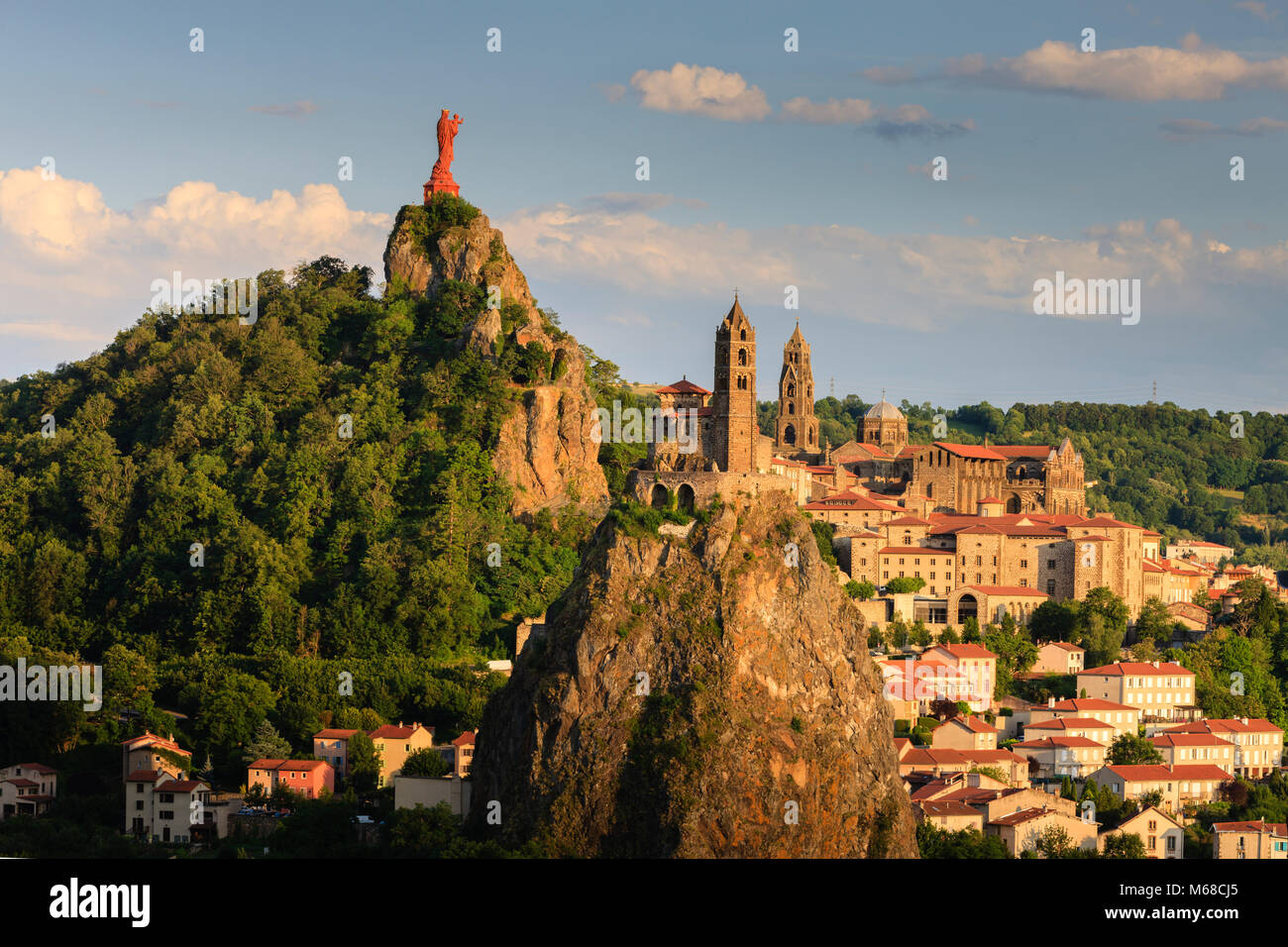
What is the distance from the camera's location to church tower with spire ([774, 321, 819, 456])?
11431 cm

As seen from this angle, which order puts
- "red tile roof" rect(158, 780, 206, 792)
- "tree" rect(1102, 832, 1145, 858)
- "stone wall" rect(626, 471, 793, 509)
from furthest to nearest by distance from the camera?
1. "stone wall" rect(626, 471, 793, 509)
2. "red tile roof" rect(158, 780, 206, 792)
3. "tree" rect(1102, 832, 1145, 858)

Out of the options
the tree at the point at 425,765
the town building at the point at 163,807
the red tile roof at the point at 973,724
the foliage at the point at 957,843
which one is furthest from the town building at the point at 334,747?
the red tile roof at the point at 973,724

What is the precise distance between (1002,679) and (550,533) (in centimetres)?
2066

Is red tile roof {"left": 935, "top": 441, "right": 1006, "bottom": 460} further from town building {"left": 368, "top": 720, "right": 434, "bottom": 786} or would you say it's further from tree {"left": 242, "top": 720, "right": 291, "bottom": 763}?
tree {"left": 242, "top": 720, "right": 291, "bottom": 763}

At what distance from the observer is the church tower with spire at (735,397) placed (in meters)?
74.8

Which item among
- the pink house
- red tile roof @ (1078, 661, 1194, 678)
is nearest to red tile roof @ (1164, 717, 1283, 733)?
red tile roof @ (1078, 661, 1194, 678)

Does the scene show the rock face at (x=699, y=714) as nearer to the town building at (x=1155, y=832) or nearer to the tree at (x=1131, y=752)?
the town building at (x=1155, y=832)

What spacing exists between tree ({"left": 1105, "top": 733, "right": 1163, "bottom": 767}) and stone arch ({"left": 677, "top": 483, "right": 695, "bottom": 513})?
19.1m

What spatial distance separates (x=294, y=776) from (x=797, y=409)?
54100mm


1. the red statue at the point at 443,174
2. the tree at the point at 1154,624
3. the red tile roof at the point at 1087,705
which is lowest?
the red tile roof at the point at 1087,705

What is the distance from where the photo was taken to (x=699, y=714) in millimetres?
63156

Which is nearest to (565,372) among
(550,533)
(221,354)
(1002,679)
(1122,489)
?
(550,533)

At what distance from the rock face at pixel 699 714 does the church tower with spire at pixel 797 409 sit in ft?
151
